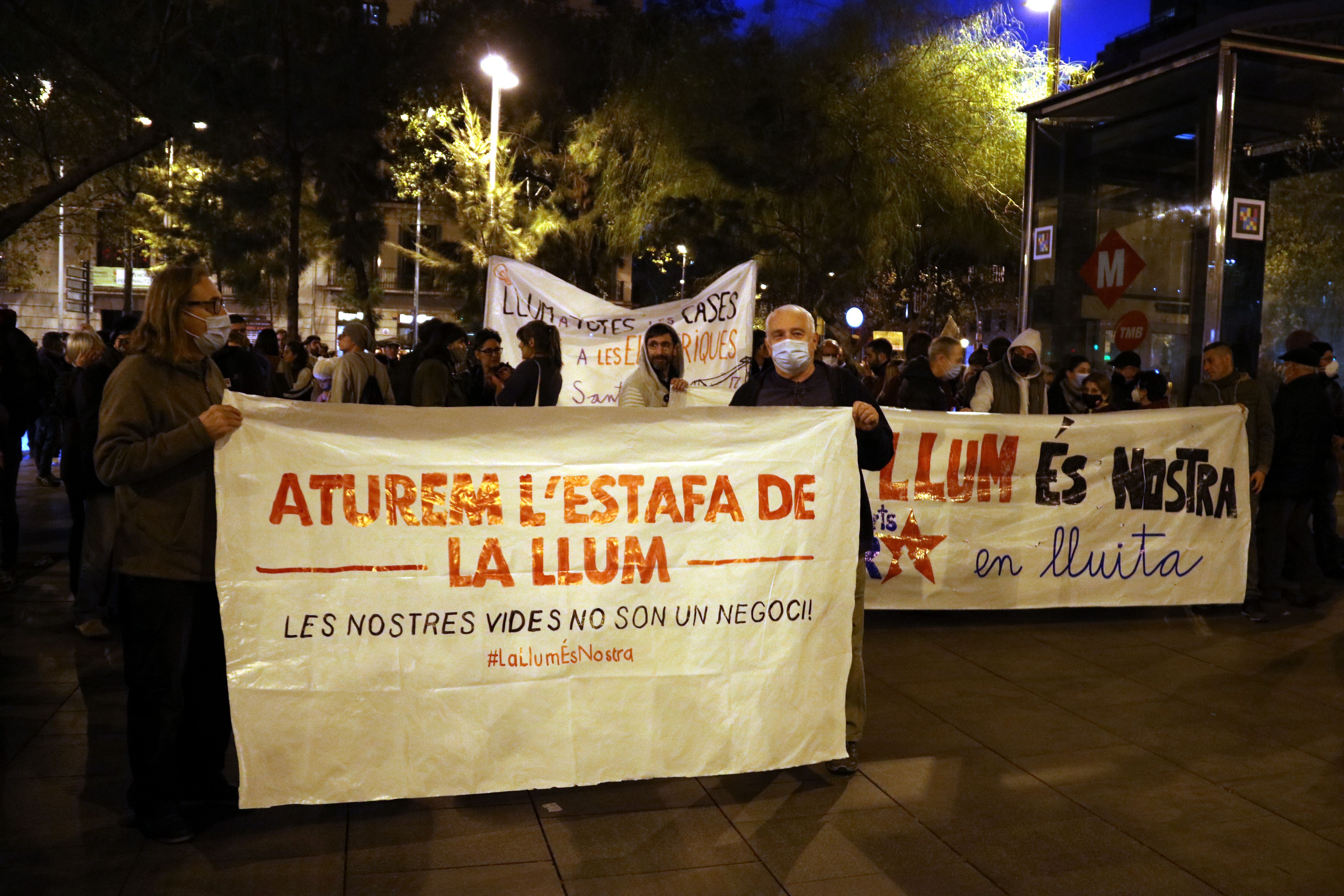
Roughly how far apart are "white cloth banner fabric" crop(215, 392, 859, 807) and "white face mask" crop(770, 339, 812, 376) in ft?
1.07

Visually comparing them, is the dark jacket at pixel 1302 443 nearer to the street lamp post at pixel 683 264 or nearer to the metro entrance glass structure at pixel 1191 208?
the metro entrance glass structure at pixel 1191 208

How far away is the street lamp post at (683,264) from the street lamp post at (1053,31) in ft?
22.7

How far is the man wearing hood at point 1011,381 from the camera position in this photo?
8.29 m

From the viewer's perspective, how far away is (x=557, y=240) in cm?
2847

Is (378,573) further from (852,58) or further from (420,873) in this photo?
(852,58)

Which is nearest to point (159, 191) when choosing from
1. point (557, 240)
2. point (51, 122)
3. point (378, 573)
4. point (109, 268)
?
point (557, 240)

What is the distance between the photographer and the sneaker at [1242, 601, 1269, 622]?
741cm

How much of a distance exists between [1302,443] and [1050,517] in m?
2.01

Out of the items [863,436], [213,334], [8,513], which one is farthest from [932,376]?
[8,513]

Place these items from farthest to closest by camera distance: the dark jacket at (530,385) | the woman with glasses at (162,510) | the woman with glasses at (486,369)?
1. the woman with glasses at (486,369)
2. the dark jacket at (530,385)
3. the woman with glasses at (162,510)

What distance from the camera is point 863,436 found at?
4.41 m

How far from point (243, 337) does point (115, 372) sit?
6.14 m

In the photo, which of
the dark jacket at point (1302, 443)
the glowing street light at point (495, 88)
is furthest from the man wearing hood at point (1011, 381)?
the glowing street light at point (495, 88)

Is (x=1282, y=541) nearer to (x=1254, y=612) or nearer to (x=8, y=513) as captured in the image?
(x=1254, y=612)
